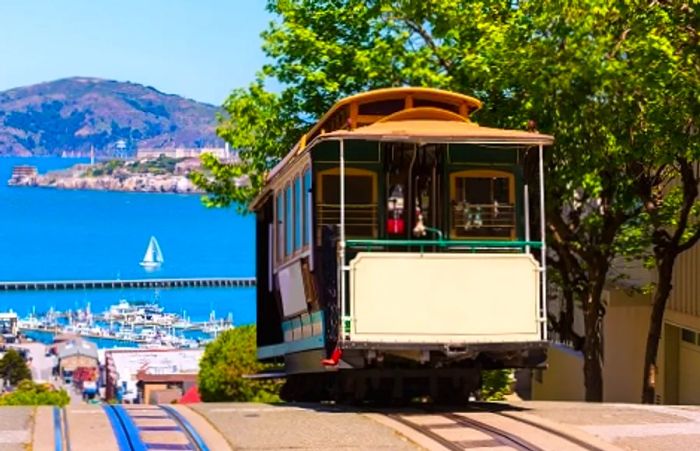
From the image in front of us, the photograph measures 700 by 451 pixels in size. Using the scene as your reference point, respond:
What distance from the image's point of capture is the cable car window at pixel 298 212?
16.1 m

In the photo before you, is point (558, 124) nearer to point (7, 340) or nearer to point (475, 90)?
point (475, 90)

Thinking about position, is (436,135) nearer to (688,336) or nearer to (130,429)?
(130,429)

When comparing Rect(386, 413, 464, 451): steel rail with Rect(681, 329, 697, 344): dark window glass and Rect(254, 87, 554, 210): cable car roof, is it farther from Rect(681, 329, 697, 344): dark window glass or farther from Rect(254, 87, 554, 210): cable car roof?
Rect(681, 329, 697, 344): dark window glass

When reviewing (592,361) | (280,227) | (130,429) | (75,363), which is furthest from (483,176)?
(75,363)

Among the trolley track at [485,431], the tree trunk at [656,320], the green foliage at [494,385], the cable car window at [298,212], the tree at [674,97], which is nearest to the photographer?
the trolley track at [485,431]

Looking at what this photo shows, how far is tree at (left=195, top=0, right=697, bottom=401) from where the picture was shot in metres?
19.9

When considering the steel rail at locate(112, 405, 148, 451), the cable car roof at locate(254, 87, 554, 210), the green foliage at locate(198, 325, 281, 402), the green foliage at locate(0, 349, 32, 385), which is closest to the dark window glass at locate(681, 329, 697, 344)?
the cable car roof at locate(254, 87, 554, 210)

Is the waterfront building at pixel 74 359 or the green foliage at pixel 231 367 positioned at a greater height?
the green foliage at pixel 231 367

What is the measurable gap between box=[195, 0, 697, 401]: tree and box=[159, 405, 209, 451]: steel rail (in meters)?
8.06

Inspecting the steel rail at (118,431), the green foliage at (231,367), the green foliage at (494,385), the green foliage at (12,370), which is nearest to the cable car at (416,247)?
the steel rail at (118,431)

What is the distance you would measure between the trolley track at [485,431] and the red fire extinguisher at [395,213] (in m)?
1.95

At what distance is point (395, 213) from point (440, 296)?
3.85 feet

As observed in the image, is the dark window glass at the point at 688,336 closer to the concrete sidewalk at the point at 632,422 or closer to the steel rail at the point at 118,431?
the concrete sidewalk at the point at 632,422

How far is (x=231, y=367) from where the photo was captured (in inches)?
1510
